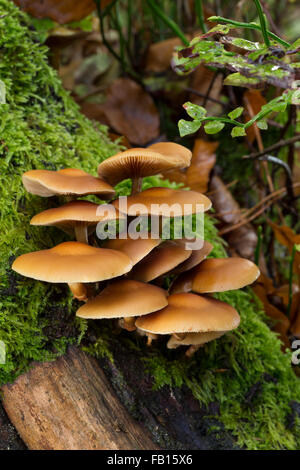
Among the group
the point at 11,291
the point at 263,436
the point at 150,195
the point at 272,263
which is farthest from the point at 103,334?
the point at 272,263

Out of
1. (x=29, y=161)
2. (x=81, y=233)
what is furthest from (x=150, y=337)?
(x=29, y=161)

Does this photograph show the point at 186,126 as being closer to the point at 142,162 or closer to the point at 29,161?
the point at 142,162

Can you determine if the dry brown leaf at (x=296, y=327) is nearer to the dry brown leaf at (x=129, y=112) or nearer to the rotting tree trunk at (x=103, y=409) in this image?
the rotting tree trunk at (x=103, y=409)

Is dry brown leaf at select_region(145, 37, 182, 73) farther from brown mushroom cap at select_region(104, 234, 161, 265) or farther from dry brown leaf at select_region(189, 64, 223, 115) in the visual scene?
brown mushroom cap at select_region(104, 234, 161, 265)

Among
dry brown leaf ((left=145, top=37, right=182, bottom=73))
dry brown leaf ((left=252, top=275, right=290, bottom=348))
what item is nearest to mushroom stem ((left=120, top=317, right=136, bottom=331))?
→ dry brown leaf ((left=252, top=275, right=290, bottom=348))

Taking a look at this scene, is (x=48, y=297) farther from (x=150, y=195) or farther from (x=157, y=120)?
(x=157, y=120)

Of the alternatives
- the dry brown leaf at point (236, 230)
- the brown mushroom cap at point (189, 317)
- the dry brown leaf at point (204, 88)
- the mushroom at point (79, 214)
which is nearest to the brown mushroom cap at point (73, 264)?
the mushroom at point (79, 214)

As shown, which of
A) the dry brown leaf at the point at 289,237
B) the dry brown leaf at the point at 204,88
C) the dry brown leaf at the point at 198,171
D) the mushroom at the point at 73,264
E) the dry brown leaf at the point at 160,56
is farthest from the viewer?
the dry brown leaf at the point at 160,56
